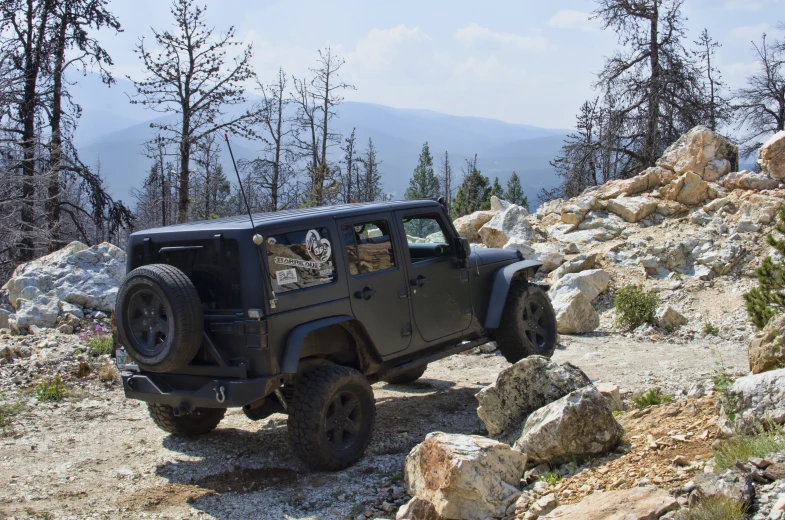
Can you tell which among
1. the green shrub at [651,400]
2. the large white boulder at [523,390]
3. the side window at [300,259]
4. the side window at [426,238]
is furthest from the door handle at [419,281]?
the green shrub at [651,400]

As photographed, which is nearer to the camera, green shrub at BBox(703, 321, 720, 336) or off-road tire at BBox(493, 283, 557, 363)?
off-road tire at BBox(493, 283, 557, 363)

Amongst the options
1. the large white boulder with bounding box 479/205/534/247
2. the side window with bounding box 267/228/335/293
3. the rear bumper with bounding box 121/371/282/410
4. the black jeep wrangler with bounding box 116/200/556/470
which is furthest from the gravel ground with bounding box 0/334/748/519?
the large white boulder with bounding box 479/205/534/247

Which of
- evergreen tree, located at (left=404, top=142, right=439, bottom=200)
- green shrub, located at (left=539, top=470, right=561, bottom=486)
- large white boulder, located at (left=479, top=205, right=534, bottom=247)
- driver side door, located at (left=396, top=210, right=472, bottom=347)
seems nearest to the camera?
green shrub, located at (left=539, top=470, right=561, bottom=486)

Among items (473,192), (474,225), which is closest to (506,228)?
(474,225)

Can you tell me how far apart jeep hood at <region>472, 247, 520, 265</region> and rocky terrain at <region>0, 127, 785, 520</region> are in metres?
1.39

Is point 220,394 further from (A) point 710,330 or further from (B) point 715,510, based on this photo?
(A) point 710,330

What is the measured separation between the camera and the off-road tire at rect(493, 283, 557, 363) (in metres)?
7.56

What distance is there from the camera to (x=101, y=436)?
6680 millimetres

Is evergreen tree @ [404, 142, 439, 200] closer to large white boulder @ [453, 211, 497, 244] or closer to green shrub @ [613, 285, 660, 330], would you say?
large white boulder @ [453, 211, 497, 244]

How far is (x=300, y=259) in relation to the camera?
18.3 ft

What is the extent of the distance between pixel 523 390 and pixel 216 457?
108 inches

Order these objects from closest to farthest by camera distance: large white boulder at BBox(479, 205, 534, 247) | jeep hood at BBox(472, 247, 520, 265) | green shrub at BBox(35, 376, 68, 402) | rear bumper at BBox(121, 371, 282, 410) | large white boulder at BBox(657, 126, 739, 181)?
rear bumper at BBox(121, 371, 282, 410) → jeep hood at BBox(472, 247, 520, 265) → green shrub at BBox(35, 376, 68, 402) → large white boulder at BBox(479, 205, 534, 247) → large white boulder at BBox(657, 126, 739, 181)

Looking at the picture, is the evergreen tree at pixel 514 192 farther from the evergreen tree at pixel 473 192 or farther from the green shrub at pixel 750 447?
the green shrub at pixel 750 447

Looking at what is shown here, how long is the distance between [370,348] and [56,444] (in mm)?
3037
